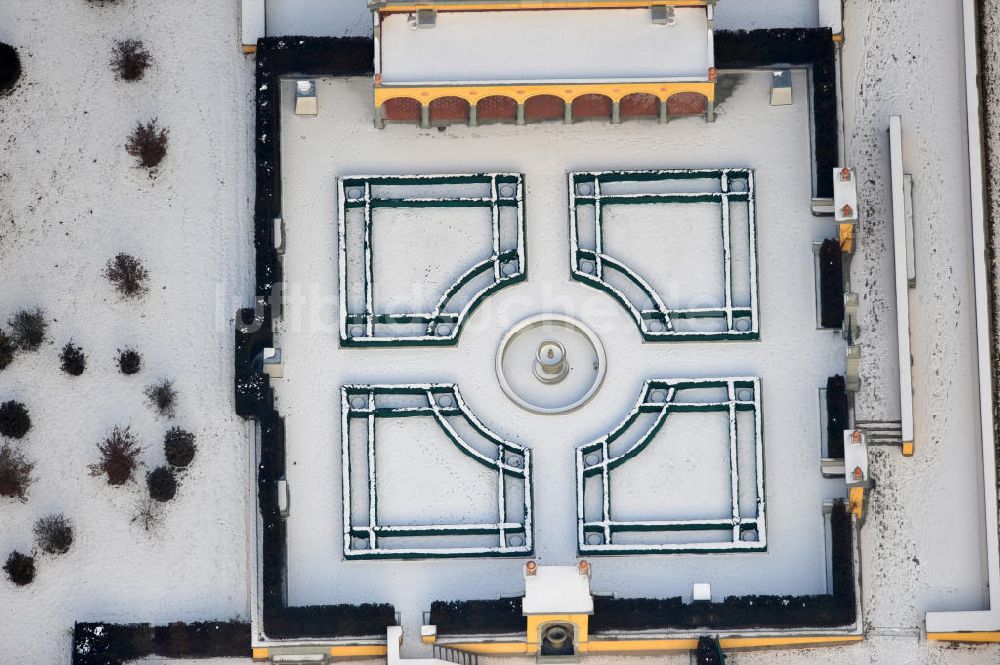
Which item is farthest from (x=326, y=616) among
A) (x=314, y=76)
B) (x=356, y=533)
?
(x=314, y=76)

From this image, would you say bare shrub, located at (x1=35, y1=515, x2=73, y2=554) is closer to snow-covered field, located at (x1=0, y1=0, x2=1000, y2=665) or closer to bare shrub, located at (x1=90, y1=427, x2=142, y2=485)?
snow-covered field, located at (x1=0, y1=0, x2=1000, y2=665)

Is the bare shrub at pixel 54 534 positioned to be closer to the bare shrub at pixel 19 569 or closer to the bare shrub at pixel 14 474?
the bare shrub at pixel 19 569

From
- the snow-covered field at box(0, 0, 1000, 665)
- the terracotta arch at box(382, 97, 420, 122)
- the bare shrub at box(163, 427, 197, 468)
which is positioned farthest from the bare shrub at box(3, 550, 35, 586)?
the terracotta arch at box(382, 97, 420, 122)

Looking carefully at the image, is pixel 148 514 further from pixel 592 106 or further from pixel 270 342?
pixel 592 106

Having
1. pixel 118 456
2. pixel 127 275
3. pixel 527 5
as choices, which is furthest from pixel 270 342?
pixel 527 5

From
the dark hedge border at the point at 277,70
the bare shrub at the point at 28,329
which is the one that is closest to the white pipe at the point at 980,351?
the dark hedge border at the point at 277,70

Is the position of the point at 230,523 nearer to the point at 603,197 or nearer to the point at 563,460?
the point at 563,460

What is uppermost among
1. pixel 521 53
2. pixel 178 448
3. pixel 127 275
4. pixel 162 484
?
pixel 521 53
